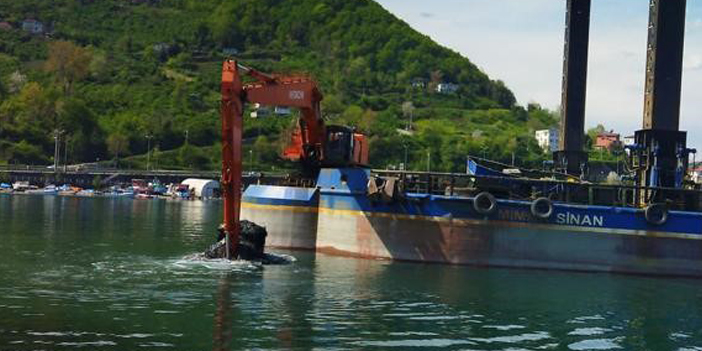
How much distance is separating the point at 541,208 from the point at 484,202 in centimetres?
256

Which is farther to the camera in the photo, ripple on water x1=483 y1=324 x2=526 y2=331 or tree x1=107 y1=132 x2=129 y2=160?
tree x1=107 y1=132 x2=129 y2=160

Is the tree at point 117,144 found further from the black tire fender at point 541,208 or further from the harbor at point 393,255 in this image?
the black tire fender at point 541,208

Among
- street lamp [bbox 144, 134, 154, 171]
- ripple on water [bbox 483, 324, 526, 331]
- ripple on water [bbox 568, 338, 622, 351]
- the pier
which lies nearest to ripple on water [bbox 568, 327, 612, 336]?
ripple on water [bbox 568, 338, 622, 351]

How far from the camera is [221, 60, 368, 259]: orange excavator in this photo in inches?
1420

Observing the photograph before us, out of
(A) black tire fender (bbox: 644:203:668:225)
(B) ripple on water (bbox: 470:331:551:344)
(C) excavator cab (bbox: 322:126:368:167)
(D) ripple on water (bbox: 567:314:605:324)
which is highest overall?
(C) excavator cab (bbox: 322:126:368:167)

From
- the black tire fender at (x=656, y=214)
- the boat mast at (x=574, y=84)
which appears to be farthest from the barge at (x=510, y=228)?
the boat mast at (x=574, y=84)

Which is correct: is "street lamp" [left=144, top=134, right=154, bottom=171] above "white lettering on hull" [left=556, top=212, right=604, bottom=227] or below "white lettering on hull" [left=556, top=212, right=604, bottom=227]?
above

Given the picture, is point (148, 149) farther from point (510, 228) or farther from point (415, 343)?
point (415, 343)

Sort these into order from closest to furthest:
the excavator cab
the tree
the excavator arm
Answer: the excavator arm → the excavator cab → the tree

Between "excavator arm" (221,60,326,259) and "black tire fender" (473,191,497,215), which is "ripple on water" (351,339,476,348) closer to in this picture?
"excavator arm" (221,60,326,259)

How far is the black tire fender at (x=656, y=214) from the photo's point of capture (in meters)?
37.5

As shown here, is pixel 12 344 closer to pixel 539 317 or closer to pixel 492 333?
pixel 492 333

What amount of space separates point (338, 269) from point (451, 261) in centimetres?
586

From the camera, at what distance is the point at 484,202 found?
38562 mm
